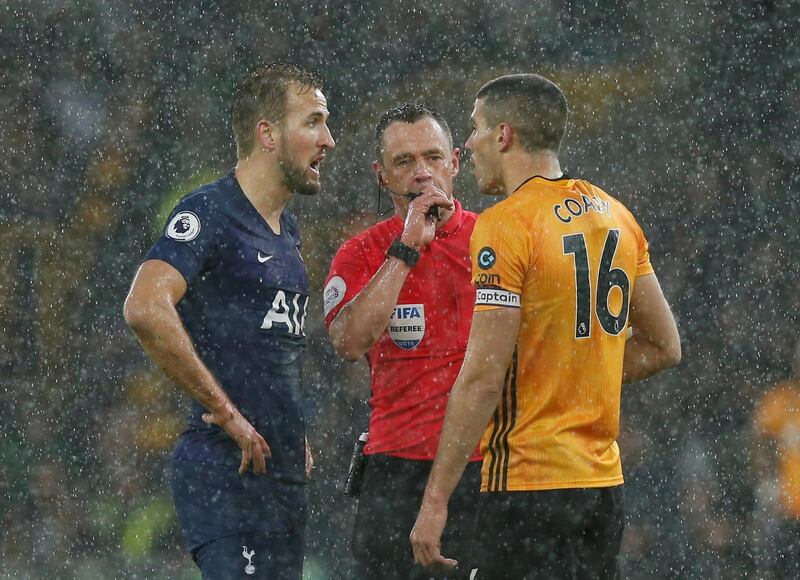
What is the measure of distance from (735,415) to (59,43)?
15.2ft

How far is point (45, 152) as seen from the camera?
7543 mm

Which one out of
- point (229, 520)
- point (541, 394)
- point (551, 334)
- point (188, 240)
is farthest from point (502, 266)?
point (229, 520)

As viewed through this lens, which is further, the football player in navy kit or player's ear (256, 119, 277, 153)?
player's ear (256, 119, 277, 153)

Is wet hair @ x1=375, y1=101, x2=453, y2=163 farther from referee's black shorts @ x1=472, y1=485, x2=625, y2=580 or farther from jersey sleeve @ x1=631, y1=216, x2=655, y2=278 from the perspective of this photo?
referee's black shorts @ x1=472, y1=485, x2=625, y2=580

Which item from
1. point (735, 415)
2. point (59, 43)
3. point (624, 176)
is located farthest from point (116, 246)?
point (735, 415)

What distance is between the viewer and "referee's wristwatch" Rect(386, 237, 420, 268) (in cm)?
368

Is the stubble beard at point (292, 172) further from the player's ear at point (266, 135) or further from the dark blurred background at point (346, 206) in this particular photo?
the dark blurred background at point (346, 206)

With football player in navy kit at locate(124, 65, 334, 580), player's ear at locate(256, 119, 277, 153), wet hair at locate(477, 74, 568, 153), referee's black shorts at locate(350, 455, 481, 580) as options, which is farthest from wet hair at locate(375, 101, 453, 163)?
referee's black shorts at locate(350, 455, 481, 580)

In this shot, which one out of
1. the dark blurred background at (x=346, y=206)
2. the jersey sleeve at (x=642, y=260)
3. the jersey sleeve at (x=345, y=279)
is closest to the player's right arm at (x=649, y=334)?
the jersey sleeve at (x=642, y=260)

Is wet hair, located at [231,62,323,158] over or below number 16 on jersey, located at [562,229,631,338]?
over

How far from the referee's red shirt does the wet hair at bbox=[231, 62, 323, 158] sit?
0.46 metres

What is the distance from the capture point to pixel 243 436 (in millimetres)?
3289

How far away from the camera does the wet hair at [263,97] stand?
371 centimetres

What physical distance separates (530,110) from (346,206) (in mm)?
4363
